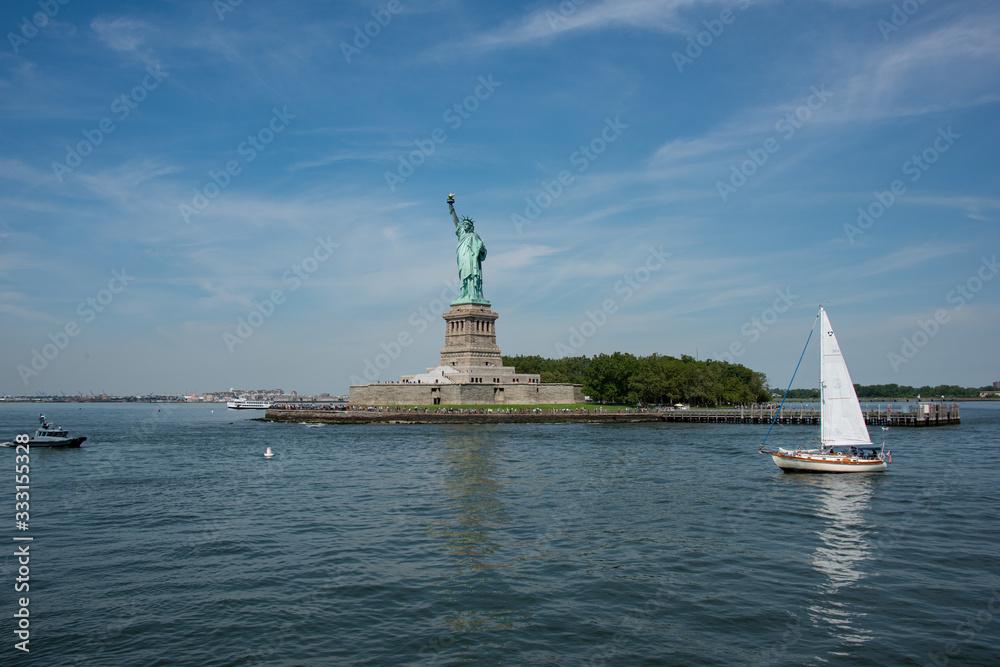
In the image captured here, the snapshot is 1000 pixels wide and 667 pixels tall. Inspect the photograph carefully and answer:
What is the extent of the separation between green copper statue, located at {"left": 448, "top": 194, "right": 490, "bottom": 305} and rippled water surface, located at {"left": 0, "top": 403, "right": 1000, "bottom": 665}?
62.5m

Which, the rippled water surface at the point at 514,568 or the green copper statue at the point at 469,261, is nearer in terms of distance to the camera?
the rippled water surface at the point at 514,568

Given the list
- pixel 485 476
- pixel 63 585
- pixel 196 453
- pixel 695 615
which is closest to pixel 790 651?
pixel 695 615

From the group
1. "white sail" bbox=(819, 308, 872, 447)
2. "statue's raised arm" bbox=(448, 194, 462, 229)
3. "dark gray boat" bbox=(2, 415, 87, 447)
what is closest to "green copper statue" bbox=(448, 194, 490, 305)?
"statue's raised arm" bbox=(448, 194, 462, 229)

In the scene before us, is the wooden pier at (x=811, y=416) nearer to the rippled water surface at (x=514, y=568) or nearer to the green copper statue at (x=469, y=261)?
the green copper statue at (x=469, y=261)

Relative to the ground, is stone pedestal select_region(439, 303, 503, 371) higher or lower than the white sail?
higher

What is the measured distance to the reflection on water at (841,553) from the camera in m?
16.6

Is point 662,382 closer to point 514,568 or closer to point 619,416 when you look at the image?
point 619,416

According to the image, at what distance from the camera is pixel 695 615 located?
1702 cm

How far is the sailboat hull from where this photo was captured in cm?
3859

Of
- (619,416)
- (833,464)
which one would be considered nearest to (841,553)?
(833,464)

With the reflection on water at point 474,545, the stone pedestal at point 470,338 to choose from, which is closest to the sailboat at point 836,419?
the reflection on water at point 474,545

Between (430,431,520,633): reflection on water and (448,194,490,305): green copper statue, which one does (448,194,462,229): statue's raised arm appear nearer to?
(448,194,490,305): green copper statue

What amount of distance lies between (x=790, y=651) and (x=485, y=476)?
24535 millimetres

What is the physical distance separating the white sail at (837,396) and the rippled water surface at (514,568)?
246cm
